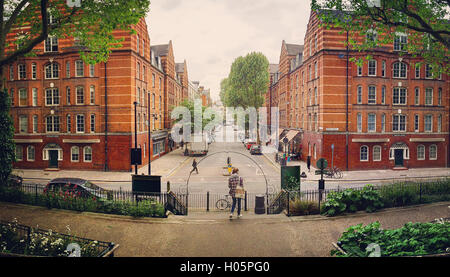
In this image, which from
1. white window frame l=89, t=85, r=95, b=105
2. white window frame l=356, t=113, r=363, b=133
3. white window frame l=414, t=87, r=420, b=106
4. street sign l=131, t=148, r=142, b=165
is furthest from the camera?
white window frame l=414, t=87, r=420, b=106

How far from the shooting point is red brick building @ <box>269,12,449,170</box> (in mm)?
26344

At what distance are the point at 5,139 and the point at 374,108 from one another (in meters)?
30.0

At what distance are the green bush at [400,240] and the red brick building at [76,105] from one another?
21.7 meters

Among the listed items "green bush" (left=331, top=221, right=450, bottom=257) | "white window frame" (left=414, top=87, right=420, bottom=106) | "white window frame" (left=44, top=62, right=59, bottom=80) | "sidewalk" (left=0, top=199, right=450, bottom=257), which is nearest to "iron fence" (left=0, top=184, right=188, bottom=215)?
"sidewalk" (left=0, top=199, right=450, bottom=257)

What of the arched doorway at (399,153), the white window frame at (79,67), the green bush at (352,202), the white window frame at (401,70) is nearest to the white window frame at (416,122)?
the arched doorway at (399,153)

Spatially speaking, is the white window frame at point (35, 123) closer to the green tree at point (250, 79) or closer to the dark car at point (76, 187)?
the dark car at point (76, 187)

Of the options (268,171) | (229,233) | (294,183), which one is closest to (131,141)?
(268,171)

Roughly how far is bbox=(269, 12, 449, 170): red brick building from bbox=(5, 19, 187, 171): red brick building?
1783cm

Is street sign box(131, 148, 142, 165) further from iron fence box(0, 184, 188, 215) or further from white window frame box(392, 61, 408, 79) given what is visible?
white window frame box(392, 61, 408, 79)

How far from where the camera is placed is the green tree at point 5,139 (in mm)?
14109

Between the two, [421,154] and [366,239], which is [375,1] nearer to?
[366,239]

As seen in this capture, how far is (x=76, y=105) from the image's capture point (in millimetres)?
26406

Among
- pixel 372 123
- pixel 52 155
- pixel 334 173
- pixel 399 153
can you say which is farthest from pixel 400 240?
pixel 52 155
